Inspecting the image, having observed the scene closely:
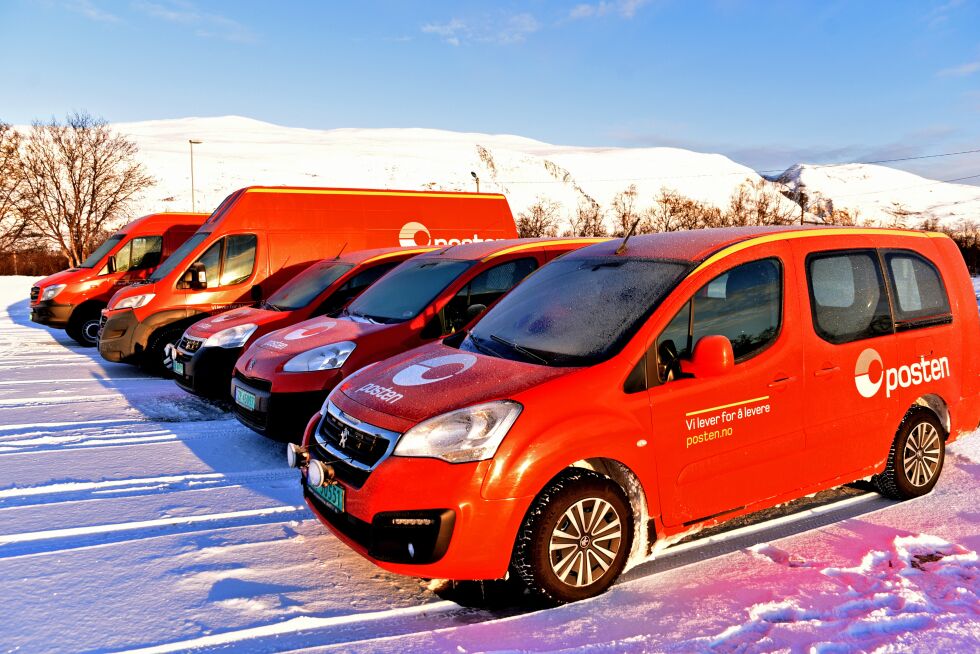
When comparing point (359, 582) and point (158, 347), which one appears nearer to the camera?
point (359, 582)

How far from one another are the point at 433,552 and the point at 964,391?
3873 millimetres

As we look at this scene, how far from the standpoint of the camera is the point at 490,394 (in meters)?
3.31

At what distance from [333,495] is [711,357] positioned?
1.88 metres

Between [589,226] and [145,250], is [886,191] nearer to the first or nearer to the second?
[589,226]

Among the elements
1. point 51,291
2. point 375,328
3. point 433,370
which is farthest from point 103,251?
point 433,370

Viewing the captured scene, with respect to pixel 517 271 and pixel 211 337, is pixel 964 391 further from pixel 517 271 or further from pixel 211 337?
pixel 211 337

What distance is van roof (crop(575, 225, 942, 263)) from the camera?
3994 mm

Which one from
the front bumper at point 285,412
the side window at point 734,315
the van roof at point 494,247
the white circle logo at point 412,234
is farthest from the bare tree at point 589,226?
the side window at point 734,315

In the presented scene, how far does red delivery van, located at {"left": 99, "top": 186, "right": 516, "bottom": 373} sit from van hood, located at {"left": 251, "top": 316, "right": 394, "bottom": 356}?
256 cm

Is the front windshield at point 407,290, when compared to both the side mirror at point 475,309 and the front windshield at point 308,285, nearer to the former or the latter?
the side mirror at point 475,309

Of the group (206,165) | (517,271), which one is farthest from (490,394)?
(206,165)

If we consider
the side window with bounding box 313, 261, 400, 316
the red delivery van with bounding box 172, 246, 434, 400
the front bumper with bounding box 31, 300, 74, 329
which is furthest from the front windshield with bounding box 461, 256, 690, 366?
the front bumper with bounding box 31, 300, 74, 329

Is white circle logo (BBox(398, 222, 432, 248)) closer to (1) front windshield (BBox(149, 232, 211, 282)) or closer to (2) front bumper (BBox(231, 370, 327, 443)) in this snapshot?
(1) front windshield (BBox(149, 232, 211, 282))

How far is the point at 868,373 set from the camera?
4.30 m
